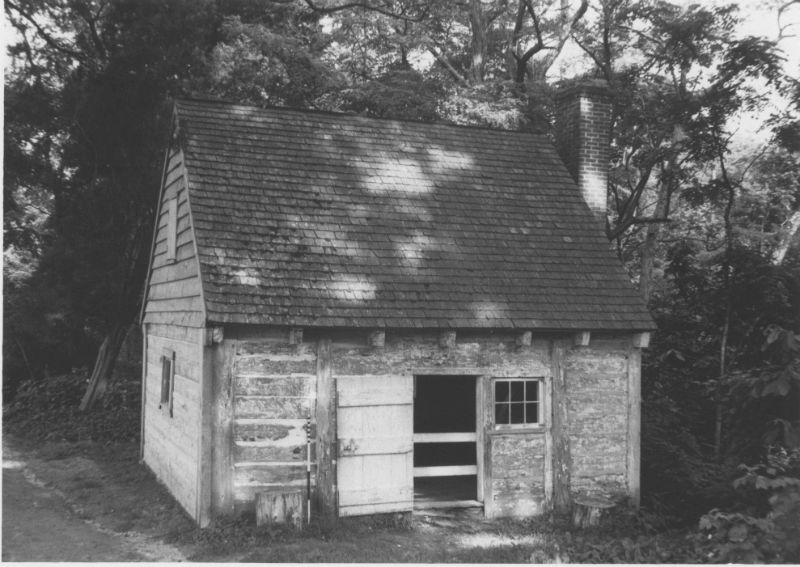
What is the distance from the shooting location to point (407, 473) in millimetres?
9766

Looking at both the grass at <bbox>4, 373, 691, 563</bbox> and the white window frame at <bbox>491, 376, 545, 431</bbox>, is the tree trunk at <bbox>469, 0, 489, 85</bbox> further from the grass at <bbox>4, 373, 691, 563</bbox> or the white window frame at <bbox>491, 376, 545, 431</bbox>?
the grass at <bbox>4, 373, 691, 563</bbox>

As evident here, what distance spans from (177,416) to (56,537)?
2.32m

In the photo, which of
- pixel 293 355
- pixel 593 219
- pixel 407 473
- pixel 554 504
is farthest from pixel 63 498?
pixel 593 219

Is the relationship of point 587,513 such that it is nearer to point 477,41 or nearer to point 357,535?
point 357,535

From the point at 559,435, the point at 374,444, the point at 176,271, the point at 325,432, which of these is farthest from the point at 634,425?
the point at 176,271

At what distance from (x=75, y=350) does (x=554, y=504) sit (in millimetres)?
16993

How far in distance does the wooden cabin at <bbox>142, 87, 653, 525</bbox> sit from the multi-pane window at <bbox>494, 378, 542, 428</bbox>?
3 cm

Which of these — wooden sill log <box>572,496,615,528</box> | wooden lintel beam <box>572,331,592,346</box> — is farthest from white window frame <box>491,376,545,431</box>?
wooden sill log <box>572,496,615,528</box>

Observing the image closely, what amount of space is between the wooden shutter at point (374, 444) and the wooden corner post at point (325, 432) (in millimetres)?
95

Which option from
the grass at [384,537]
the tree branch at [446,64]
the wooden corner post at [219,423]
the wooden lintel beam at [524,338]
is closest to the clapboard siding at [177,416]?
the wooden corner post at [219,423]

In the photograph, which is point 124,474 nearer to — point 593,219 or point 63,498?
point 63,498

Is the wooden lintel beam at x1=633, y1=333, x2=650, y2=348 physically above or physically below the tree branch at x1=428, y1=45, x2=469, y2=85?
below

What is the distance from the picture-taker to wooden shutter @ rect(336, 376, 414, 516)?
373 inches

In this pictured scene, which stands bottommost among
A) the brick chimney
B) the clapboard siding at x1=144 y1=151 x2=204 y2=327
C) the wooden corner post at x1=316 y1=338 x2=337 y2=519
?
the wooden corner post at x1=316 y1=338 x2=337 y2=519
